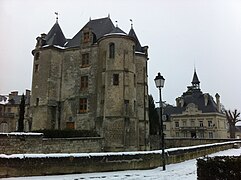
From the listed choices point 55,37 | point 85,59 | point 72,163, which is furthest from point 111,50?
point 72,163

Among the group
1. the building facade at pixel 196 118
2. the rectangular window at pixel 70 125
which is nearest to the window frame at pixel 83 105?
the rectangular window at pixel 70 125

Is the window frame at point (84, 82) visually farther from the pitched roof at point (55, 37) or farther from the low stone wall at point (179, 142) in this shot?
the low stone wall at point (179, 142)

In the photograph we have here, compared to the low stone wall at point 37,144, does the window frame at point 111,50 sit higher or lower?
higher

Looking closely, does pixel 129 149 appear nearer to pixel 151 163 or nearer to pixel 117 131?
pixel 117 131

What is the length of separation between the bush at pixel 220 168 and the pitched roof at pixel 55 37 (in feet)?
84.6

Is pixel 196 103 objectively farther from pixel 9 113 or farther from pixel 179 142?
pixel 9 113

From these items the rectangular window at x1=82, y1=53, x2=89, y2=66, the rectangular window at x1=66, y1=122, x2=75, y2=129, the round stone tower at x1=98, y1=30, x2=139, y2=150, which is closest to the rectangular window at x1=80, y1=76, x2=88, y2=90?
the rectangular window at x1=82, y1=53, x2=89, y2=66

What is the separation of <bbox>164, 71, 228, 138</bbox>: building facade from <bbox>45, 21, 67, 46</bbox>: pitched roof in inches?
1230

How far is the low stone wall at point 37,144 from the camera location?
1698 cm

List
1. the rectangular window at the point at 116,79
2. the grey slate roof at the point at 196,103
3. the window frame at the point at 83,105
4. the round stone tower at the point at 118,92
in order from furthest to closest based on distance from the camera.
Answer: the grey slate roof at the point at 196,103
the window frame at the point at 83,105
the rectangular window at the point at 116,79
the round stone tower at the point at 118,92

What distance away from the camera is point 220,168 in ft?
21.9

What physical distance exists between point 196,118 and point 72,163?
50.5m

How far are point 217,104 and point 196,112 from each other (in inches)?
218

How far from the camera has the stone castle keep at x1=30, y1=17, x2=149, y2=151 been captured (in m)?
24.1
